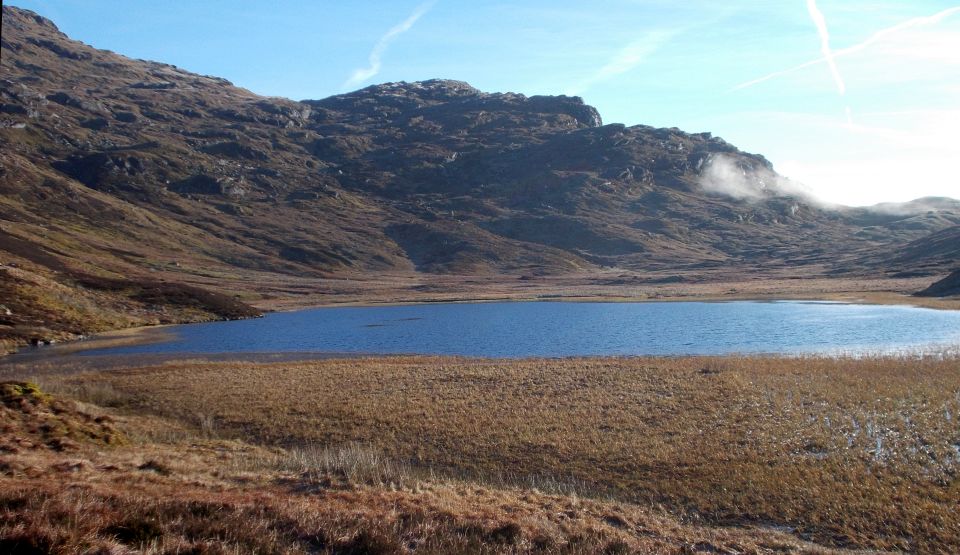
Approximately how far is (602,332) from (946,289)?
69851mm

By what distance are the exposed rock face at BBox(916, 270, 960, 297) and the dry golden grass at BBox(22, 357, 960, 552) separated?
247ft

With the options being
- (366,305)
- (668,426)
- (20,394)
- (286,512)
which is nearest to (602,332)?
(668,426)

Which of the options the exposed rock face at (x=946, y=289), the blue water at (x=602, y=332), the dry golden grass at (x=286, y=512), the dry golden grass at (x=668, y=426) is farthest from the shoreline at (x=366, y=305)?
Result: the dry golden grass at (x=286, y=512)

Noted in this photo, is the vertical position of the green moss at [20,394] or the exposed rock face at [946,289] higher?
the green moss at [20,394]

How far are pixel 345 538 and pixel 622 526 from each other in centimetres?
707

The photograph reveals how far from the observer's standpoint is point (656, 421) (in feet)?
90.7

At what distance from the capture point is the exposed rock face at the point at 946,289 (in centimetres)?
10156

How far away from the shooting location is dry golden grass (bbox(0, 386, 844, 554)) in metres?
10.3

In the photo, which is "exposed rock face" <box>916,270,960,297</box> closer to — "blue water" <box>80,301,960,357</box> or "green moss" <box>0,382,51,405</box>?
"blue water" <box>80,301,960,357</box>

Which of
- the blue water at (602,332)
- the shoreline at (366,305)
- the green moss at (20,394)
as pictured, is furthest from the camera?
the shoreline at (366,305)

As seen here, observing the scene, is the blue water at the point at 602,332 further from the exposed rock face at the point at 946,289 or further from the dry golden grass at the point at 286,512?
the dry golden grass at the point at 286,512

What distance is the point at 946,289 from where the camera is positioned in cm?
10325

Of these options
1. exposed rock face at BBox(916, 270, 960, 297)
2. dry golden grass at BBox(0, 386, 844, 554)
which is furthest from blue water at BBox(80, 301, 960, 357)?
dry golden grass at BBox(0, 386, 844, 554)

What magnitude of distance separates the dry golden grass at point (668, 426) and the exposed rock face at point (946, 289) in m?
75.4
